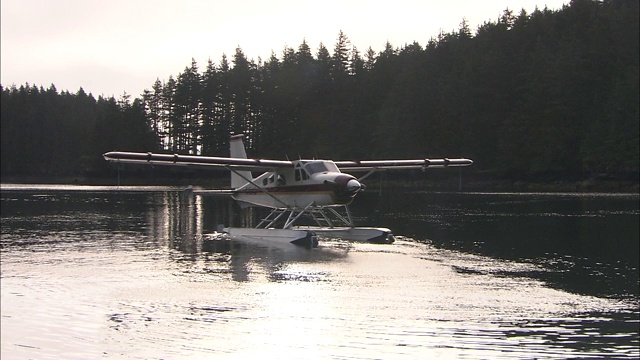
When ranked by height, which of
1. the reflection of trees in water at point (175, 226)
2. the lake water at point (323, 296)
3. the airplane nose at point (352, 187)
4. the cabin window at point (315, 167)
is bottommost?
the lake water at point (323, 296)

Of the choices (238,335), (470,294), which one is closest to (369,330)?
(238,335)

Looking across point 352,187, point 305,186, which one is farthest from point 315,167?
point 352,187

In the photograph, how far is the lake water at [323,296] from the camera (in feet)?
30.0

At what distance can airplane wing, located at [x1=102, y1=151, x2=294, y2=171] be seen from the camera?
60.6 feet

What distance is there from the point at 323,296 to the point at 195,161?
9.06 m

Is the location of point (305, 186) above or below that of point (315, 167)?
below

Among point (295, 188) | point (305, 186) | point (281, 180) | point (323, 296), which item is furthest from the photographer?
point (281, 180)

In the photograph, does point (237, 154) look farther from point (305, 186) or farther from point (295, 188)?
point (305, 186)

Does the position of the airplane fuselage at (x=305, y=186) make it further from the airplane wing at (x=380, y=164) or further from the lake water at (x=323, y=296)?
the airplane wing at (x=380, y=164)

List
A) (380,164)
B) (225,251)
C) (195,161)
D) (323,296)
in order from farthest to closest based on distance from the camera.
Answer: (380,164)
(195,161)
(225,251)
(323,296)

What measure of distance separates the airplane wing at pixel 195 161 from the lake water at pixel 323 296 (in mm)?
2171

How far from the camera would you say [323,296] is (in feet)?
39.8

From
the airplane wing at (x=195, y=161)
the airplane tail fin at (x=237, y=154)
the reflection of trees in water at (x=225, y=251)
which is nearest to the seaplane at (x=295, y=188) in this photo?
the airplane wing at (x=195, y=161)

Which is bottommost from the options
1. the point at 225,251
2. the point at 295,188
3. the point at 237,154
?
the point at 225,251
